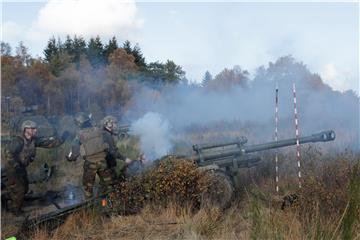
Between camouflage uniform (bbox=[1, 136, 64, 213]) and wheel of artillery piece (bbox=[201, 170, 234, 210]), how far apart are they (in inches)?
140

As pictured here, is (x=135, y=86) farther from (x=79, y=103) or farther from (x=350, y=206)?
(x=350, y=206)

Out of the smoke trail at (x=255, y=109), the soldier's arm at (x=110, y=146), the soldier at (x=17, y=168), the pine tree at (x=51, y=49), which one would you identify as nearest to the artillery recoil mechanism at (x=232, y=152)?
the soldier's arm at (x=110, y=146)

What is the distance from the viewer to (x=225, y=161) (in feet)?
31.2

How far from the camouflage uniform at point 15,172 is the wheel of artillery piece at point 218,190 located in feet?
11.7

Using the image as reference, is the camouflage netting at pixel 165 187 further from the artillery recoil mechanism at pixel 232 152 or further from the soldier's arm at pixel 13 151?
the soldier's arm at pixel 13 151

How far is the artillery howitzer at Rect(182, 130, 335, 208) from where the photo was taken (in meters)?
8.77

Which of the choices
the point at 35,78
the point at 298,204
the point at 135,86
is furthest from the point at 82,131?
the point at 35,78

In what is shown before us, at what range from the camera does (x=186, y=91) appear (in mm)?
19297

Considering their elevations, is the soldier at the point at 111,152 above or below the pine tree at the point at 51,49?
below

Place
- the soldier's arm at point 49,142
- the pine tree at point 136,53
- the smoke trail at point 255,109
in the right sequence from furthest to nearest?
the pine tree at point 136,53, the smoke trail at point 255,109, the soldier's arm at point 49,142

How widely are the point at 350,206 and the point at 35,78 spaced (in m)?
27.9

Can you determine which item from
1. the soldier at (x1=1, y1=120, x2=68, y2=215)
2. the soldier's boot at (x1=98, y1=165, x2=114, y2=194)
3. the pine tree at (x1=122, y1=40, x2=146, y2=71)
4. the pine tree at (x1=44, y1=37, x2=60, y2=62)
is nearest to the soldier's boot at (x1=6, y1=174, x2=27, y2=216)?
the soldier at (x1=1, y1=120, x2=68, y2=215)

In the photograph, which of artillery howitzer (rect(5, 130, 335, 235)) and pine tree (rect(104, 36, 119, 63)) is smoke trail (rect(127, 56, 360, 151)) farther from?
pine tree (rect(104, 36, 119, 63))

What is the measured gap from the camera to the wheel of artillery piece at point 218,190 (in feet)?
28.2
